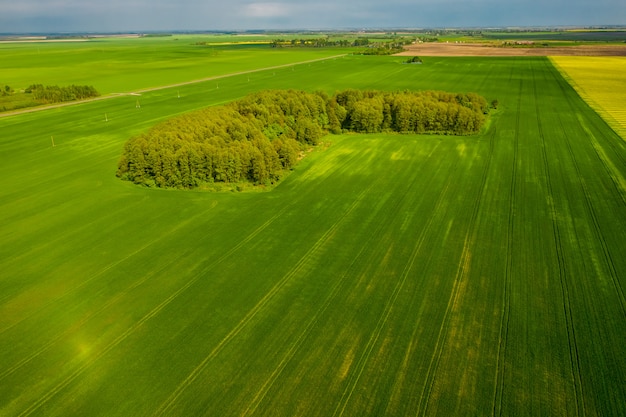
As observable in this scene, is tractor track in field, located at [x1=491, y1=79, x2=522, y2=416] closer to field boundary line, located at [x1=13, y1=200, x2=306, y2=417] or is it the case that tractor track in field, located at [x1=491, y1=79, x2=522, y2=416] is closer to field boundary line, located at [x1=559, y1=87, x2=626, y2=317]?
field boundary line, located at [x1=559, y1=87, x2=626, y2=317]

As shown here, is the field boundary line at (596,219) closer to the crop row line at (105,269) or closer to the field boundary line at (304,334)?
the field boundary line at (304,334)

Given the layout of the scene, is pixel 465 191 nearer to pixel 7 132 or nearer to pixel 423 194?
pixel 423 194

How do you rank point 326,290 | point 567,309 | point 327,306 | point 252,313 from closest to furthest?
point 567,309
point 252,313
point 327,306
point 326,290

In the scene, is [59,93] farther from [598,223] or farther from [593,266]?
[593,266]

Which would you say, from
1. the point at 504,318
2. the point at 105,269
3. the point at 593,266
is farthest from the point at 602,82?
the point at 105,269

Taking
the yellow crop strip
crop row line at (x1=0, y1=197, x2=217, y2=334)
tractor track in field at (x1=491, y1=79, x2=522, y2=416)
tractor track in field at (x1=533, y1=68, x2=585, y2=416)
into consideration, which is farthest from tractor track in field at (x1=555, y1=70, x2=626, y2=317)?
crop row line at (x1=0, y1=197, x2=217, y2=334)
